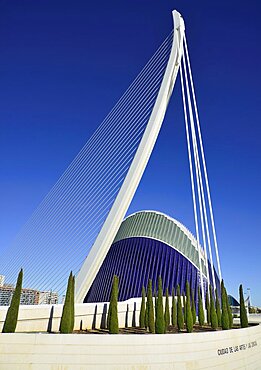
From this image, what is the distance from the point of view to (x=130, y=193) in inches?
848

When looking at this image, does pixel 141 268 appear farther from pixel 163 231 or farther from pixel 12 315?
pixel 12 315

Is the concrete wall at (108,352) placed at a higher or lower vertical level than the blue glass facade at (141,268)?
lower

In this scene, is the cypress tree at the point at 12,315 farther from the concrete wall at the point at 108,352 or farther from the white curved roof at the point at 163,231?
the white curved roof at the point at 163,231

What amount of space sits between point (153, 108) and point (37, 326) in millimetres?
15321

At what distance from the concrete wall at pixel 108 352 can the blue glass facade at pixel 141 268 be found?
2925cm

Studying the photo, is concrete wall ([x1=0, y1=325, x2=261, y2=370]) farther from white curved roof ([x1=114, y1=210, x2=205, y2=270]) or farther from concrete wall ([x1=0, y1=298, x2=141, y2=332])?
white curved roof ([x1=114, y1=210, x2=205, y2=270])

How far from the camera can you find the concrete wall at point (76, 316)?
1545 centimetres

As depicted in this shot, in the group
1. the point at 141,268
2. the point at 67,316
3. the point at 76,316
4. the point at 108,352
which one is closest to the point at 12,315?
the point at 67,316

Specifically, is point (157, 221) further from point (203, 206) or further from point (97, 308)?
point (97, 308)

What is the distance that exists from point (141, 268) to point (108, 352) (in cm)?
3919

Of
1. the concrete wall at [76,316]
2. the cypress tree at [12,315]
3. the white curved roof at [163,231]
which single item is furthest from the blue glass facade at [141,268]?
the cypress tree at [12,315]

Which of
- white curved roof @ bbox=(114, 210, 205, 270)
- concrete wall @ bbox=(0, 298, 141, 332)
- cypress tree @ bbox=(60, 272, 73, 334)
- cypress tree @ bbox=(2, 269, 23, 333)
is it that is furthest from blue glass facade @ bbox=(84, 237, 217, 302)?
cypress tree @ bbox=(2, 269, 23, 333)

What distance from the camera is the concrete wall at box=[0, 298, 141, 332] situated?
1545 centimetres

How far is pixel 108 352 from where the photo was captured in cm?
1259
